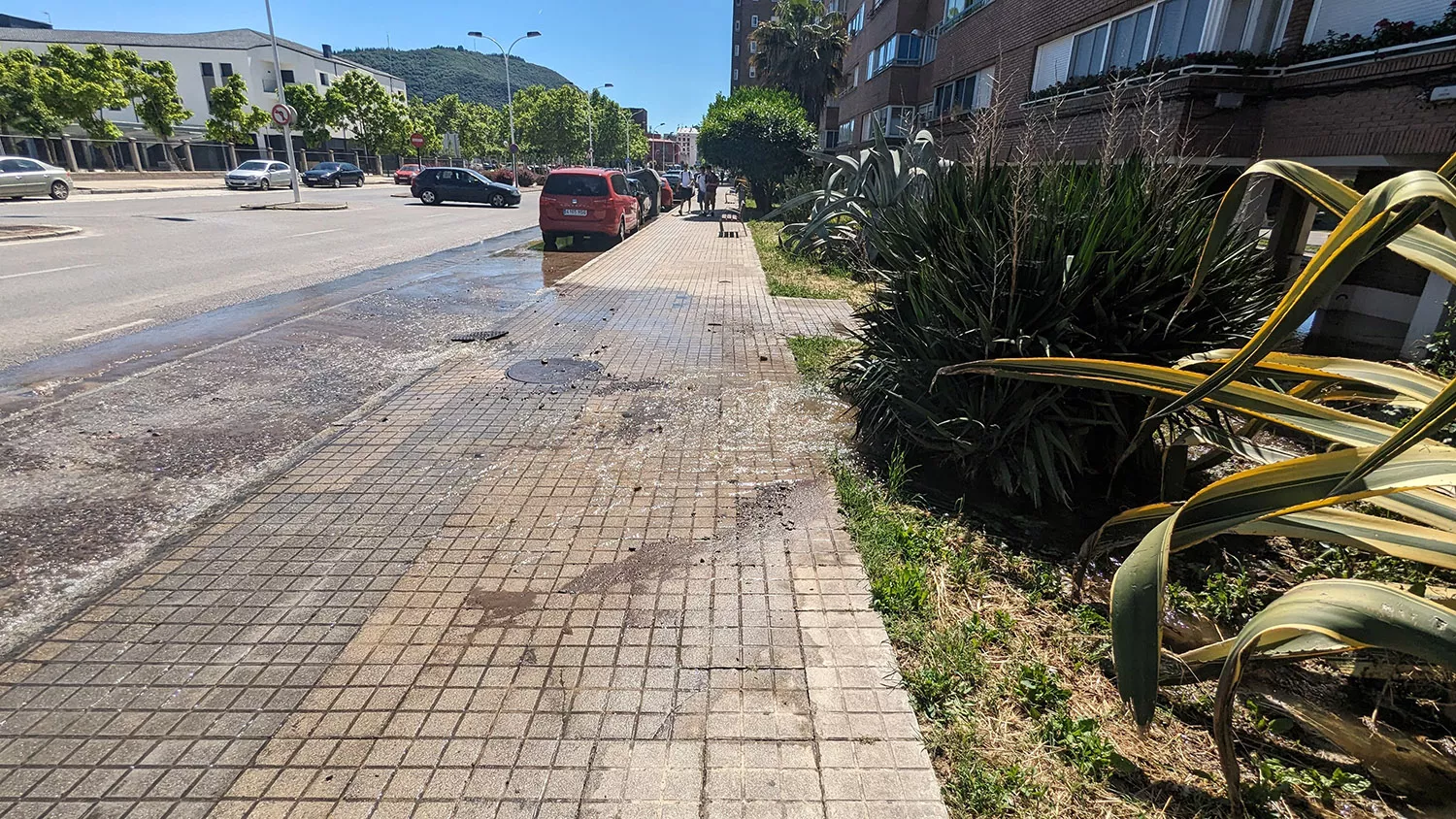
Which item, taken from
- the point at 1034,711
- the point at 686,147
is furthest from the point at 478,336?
the point at 686,147

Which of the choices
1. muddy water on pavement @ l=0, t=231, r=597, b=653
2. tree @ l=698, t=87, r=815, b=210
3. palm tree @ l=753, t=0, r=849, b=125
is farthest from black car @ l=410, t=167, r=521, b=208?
palm tree @ l=753, t=0, r=849, b=125

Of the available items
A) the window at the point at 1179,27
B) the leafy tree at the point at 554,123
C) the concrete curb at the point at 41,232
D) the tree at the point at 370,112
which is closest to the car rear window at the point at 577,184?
the concrete curb at the point at 41,232

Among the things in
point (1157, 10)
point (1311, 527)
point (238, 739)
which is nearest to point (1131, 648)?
point (1311, 527)

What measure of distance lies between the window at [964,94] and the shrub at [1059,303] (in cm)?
1762

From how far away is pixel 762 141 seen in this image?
27.6 metres

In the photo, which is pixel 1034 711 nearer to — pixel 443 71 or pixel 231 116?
pixel 231 116

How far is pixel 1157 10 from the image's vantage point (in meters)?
12.5

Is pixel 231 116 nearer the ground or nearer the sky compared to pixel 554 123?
nearer the ground

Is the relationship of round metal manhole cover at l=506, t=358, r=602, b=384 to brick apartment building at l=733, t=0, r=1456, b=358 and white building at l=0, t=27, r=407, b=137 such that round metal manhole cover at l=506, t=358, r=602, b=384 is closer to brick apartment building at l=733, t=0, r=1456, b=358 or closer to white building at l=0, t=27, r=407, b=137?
brick apartment building at l=733, t=0, r=1456, b=358

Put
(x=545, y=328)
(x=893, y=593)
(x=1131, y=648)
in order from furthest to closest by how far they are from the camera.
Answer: (x=545, y=328) < (x=893, y=593) < (x=1131, y=648)

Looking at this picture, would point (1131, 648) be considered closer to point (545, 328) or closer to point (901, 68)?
point (545, 328)

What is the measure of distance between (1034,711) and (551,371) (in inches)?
209

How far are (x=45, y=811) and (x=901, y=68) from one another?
30891 mm

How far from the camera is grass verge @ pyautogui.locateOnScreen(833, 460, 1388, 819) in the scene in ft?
6.91
